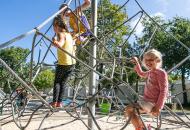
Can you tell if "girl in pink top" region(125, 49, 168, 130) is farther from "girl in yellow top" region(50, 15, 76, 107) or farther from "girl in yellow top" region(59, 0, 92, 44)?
"girl in yellow top" region(59, 0, 92, 44)

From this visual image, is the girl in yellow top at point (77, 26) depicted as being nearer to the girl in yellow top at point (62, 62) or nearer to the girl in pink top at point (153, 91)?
the girl in yellow top at point (62, 62)

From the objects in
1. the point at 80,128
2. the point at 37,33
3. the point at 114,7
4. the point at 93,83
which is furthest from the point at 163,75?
the point at 114,7

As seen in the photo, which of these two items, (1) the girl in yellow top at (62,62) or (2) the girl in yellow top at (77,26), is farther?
(2) the girl in yellow top at (77,26)

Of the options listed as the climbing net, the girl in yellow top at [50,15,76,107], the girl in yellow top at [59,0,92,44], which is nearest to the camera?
the climbing net

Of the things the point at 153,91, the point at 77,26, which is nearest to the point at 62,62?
the point at 77,26

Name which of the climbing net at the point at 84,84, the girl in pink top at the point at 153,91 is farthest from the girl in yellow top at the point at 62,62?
the girl in pink top at the point at 153,91

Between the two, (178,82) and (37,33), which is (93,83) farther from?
(178,82)

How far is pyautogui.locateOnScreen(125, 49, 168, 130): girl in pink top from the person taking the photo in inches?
129

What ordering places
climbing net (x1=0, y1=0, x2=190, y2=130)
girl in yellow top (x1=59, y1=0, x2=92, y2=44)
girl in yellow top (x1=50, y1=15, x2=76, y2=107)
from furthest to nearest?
girl in yellow top (x1=59, y1=0, x2=92, y2=44) → girl in yellow top (x1=50, y1=15, x2=76, y2=107) → climbing net (x1=0, y1=0, x2=190, y2=130)

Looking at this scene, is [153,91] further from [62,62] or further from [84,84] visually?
[84,84]

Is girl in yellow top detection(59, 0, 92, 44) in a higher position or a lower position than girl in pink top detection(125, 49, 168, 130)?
higher

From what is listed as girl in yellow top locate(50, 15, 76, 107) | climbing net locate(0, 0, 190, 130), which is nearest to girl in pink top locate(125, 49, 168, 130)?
climbing net locate(0, 0, 190, 130)

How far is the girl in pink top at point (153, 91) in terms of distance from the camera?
3.28m

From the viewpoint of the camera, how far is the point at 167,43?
3209 cm
